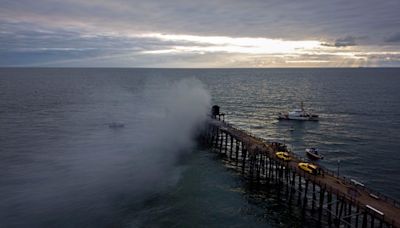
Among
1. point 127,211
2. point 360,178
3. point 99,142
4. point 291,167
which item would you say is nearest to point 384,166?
point 360,178

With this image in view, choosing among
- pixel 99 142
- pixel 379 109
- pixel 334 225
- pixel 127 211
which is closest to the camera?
pixel 334 225

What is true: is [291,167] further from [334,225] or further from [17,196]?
[17,196]

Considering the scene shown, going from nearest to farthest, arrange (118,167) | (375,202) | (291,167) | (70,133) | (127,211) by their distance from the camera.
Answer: (375,202)
(127,211)
(291,167)
(118,167)
(70,133)

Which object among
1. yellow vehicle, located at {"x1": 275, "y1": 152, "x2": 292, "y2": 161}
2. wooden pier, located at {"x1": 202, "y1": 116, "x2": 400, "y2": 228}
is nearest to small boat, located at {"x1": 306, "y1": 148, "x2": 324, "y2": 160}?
wooden pier, located at {"x1": 202, "y1": 116, "x2": 400, "y2": 228}

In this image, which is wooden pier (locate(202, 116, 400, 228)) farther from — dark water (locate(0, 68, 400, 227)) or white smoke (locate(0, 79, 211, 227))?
white smoke (locate(0, 79, 211, 227))

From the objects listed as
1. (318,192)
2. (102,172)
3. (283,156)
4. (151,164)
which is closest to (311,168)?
(283,156)
